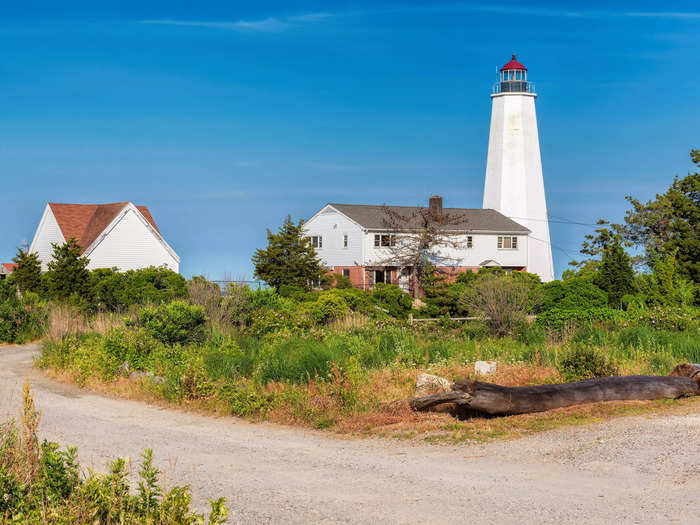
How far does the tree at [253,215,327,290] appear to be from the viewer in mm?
42031

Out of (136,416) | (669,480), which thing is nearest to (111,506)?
(669,480)

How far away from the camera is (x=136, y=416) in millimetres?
11883

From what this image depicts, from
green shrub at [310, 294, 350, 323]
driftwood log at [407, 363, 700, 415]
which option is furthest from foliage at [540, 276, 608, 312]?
driftwood log at [407, 363, 700, 415]

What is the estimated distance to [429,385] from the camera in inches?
454

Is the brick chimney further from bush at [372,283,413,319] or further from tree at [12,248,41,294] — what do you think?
tree at [12,248,41,294]

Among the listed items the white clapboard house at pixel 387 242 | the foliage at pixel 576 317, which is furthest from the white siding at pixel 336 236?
the foliage at pixel 576 317

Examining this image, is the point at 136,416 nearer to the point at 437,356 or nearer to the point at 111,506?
the point at 437,356

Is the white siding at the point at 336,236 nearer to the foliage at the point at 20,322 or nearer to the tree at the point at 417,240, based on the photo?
the tree at the point at 417,240

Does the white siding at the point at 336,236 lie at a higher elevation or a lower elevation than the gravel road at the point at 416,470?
higher

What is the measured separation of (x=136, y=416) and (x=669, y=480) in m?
7.82

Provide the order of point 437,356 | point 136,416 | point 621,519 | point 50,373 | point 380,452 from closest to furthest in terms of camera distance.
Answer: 1. point 621,519
2. point 380,452
3. point 136,416
4. point 437,356
5. point 50,373

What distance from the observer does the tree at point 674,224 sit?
36500mm

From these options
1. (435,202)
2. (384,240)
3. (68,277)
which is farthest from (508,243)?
(68,277)

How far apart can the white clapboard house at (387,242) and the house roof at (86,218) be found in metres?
12.6
